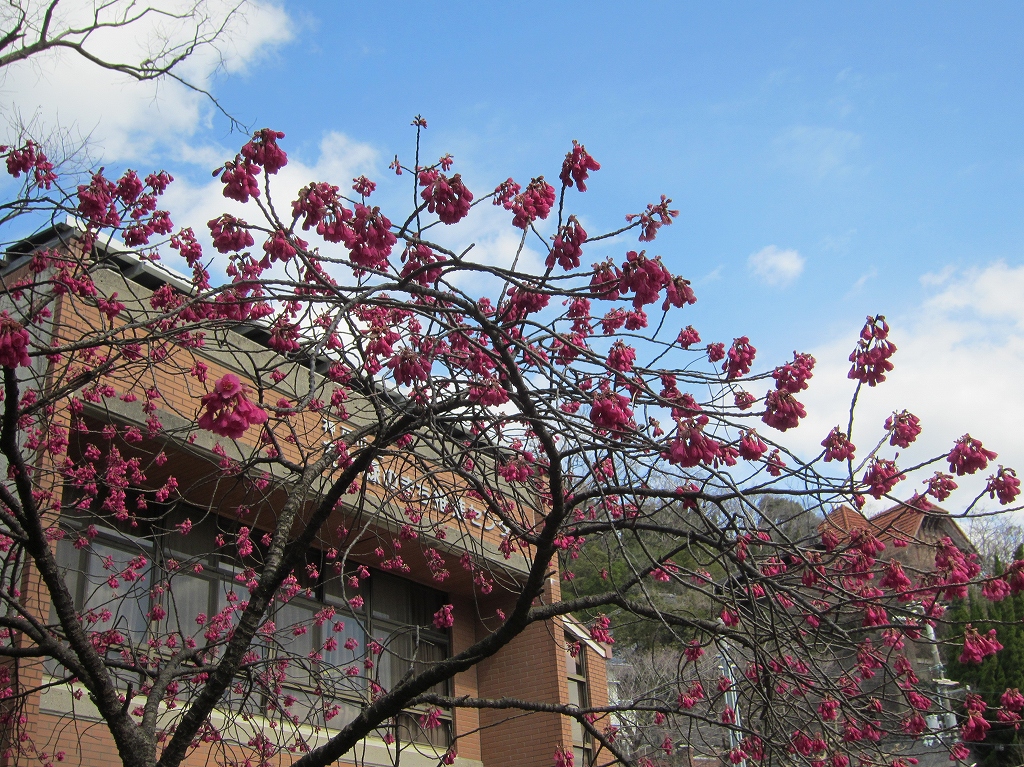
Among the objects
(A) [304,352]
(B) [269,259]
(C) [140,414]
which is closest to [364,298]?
→ (A) [304,352]

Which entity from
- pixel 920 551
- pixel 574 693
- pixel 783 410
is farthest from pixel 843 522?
pixel 920 551

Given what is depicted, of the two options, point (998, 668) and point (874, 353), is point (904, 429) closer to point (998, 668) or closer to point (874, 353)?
point (874, 353)

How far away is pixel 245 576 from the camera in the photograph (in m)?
8.56

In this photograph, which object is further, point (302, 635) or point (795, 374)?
point (302, 635)

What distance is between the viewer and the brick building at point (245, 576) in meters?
7.32

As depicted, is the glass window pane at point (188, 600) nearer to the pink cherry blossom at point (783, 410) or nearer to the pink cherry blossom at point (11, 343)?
the pink cherry blossom at point (11, 343)

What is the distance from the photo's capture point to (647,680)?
23828mm

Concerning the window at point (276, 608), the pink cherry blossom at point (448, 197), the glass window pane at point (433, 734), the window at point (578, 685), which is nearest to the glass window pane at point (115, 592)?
the window at point (276, 608)

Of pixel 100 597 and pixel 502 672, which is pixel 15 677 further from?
pixel 502 672

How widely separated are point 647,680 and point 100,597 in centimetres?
1780

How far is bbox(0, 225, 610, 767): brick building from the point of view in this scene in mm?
7320

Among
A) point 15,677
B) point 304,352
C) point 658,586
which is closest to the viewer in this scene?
point 304,352

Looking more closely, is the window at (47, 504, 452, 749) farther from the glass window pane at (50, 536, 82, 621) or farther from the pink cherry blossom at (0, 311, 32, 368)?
the pink cherry blossom at (0, 311, 32, 368)

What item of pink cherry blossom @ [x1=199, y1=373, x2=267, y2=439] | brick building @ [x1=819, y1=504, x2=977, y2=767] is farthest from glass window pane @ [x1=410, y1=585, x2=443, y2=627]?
pink cherry blossom @ [x1=199, y1=373, x2=267, y2=439]
